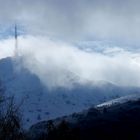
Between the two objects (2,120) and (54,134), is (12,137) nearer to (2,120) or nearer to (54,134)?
(2,120)

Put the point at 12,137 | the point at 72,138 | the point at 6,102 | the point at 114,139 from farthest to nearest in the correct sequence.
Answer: the point at 114,139 < the point at 72,138 < the point at 6,102 < the point at 12,137

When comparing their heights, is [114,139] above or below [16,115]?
above

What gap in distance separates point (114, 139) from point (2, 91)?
537ft

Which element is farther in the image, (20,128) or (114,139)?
(114,139)

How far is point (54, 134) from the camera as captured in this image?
61062 mm

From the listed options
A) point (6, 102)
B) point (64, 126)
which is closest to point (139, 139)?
point (64, 126)

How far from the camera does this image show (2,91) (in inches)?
1188

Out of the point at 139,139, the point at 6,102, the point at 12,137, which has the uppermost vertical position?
the point at 139,139

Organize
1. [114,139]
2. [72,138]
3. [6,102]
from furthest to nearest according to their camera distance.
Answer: [114,139] → [72,138] → [6,102]

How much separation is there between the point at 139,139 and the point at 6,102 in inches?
6751

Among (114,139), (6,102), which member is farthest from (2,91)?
(114,139)

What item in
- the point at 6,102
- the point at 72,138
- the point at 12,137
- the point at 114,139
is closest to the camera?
the point at 12,137

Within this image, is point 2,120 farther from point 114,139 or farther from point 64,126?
point 114,139

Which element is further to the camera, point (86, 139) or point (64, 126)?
point (86, 139)
